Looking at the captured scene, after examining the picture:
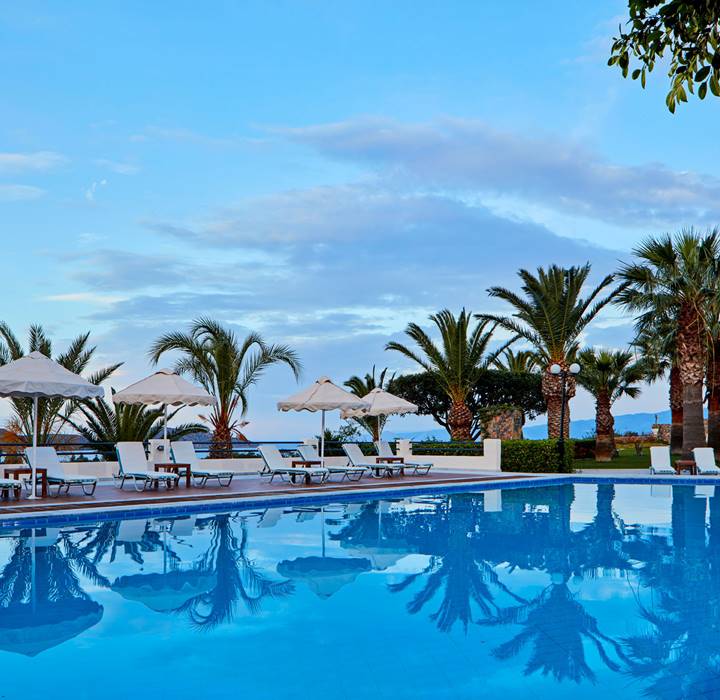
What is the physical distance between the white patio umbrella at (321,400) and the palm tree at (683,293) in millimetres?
9897

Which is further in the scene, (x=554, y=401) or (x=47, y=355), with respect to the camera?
(x=554, y=401)

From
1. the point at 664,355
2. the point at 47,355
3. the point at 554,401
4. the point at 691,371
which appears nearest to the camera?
the point at 47,355

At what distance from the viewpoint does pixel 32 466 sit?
14203 mm

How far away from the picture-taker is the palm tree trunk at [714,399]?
27.5 m

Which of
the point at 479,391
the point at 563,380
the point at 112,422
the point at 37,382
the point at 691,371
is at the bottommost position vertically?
the point at 112,422

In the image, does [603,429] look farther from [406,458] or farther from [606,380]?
[406,458]

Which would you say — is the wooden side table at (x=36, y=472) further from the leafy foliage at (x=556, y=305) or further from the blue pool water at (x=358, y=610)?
the leafy foliage at (x=556, y=305)

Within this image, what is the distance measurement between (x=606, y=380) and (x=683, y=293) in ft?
31.9

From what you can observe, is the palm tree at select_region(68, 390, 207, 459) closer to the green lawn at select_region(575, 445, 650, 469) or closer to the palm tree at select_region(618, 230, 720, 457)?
the palm tree at select_region(618, 230, 720, 457)

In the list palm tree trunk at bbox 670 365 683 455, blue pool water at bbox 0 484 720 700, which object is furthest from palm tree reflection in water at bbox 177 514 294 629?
palm tree trunk at bbox 670 365 683 455

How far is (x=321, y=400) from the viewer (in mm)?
18906

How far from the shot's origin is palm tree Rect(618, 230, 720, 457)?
23.4 metres

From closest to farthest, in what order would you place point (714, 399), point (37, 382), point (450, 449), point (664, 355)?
1. point (37, 382)
2. point (450, 449)
3. point (714, 399)
4. point (664, 355)

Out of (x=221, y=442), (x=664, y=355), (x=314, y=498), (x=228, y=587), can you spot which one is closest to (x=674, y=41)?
(x=228, y=587)
